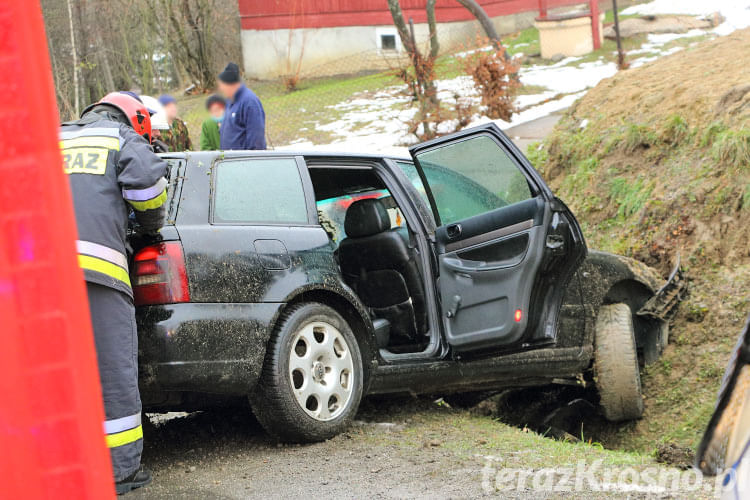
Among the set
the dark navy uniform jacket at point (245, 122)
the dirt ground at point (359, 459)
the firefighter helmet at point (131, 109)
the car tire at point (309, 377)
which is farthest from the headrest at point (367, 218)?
the dark navy uniform jacket at point (245, 122)

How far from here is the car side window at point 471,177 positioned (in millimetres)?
5039

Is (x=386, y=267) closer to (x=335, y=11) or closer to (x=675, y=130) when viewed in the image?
(x=675, y=130)

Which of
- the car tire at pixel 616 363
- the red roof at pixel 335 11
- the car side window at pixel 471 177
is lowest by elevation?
the car tire at pixel 616 363

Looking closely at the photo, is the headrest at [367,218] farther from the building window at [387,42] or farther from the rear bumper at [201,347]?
the building window at [387,42]

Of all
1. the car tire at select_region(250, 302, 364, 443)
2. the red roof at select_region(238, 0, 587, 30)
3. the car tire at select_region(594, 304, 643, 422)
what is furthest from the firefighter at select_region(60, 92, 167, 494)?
the red roof at select_region(238, 0, 587, 30)

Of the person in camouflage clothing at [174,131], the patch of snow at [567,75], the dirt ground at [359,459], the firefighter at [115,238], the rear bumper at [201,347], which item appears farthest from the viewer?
the patch of snow at [567,75]

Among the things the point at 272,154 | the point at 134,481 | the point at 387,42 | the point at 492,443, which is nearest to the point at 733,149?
the point at 492,443

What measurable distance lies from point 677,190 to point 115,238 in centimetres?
514

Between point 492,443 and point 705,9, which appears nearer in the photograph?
point 492,443

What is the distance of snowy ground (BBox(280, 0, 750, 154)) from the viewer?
47.1 feet

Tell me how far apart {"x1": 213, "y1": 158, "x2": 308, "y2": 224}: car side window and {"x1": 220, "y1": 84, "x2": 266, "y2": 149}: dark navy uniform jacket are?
3.31m

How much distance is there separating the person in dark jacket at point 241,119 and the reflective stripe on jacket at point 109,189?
4.08 metres

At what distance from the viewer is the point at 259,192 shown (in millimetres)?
4535

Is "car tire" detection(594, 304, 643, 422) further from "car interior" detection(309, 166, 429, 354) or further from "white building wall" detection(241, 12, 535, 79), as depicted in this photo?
"white building wall" detection(241, 12, 535, 79)
